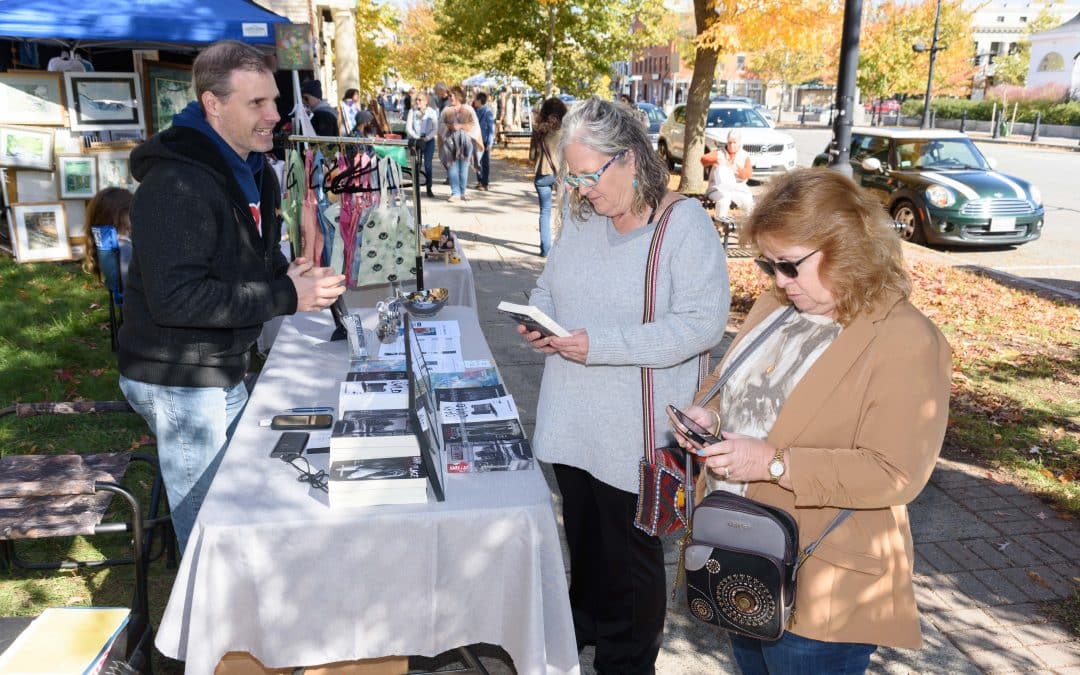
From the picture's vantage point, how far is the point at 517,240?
1210 cm

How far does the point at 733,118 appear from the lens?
835 inches

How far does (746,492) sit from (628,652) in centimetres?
108

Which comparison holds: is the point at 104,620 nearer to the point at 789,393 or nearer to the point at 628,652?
the point at 628,652

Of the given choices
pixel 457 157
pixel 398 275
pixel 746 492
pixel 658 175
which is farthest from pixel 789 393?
pixel 457 157

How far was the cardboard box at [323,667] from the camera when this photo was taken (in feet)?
8.16

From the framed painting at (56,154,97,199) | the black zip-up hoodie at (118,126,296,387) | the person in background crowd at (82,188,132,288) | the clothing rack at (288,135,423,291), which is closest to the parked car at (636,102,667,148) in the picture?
the framed painting at (56,154,97,199)

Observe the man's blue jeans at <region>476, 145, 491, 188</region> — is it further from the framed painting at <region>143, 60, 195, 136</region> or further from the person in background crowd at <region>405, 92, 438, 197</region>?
the framed painting at <region>143, 60, 195, 136</region>

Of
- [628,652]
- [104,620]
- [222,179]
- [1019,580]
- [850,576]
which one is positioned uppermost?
[222,179]

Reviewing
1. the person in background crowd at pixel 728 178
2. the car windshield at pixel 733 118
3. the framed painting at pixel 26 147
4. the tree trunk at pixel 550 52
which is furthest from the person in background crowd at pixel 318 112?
the tree trunk at pixel 550 52

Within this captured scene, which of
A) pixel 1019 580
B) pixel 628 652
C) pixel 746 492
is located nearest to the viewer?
pixel 746 492

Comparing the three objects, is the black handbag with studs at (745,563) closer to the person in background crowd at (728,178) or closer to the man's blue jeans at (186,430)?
the man's blue jeans at (186,430)

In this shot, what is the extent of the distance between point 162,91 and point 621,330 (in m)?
9.51

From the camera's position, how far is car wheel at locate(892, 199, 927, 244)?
1253 cm

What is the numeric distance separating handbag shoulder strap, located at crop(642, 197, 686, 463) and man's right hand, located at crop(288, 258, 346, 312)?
1178mm
